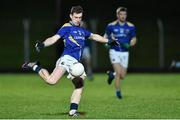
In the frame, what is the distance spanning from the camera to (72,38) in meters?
15.2

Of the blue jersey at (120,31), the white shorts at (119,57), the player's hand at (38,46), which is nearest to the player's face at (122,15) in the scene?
the blue jersey at (120,31)

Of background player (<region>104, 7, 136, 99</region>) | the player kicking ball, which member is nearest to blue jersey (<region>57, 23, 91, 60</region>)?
the player kicking ball

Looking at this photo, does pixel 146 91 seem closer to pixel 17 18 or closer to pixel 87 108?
pixel 87 108

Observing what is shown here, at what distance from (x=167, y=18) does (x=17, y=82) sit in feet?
86.2

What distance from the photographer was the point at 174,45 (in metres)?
49.0

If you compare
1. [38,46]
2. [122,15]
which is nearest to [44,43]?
[38,46]

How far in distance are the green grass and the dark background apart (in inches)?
590

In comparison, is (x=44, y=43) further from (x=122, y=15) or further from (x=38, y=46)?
(x=122, y=15)

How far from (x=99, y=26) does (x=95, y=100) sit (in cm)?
3007

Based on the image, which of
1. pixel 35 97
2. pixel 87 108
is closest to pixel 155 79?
pixel 35 97

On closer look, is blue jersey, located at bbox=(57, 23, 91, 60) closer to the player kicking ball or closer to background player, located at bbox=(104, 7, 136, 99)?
the player kicking ball

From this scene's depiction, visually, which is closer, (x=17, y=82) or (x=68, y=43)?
(x=68, y=43)

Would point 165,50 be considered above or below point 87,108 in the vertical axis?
below

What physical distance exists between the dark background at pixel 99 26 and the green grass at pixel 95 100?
49.2 feet
